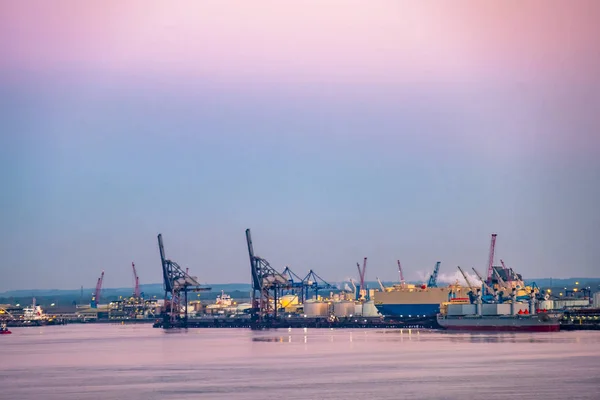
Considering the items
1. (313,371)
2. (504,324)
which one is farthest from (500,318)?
(313,371)

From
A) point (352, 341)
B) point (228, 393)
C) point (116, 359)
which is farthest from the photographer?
point (352, 341)

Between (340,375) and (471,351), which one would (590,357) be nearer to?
(471,351)

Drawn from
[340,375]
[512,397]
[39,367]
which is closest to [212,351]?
[39,367]

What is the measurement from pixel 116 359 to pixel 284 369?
22.8 meters

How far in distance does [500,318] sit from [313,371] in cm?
8817

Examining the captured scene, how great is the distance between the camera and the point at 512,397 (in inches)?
2559

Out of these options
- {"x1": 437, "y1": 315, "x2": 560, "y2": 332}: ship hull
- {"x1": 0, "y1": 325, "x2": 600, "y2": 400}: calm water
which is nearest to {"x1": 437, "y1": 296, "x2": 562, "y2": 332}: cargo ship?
{"x1": 437, "y1": 315, "x2": 560, "y2": 332}: ship hull

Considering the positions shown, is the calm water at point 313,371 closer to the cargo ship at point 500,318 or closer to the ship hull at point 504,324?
the ship hull at point 504,324

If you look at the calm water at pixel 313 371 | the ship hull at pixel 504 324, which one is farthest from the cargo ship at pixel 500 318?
the calm water at pixel 313 371

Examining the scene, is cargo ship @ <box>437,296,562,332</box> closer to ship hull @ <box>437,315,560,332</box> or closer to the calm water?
ship hull @ <box>437,315,560,332</box>

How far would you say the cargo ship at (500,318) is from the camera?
163750mm

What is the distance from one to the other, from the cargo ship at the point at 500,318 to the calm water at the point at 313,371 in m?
34.8

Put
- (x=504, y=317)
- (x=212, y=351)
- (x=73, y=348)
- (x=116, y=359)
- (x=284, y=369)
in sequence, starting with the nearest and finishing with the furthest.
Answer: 1. (x=284, y=369)
2. (x=116, y=359)
3. (x=212, y=351)
4. (x=73, y=348)
5. (x=504, y=317)

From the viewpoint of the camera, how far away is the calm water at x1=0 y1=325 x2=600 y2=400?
226 feet
